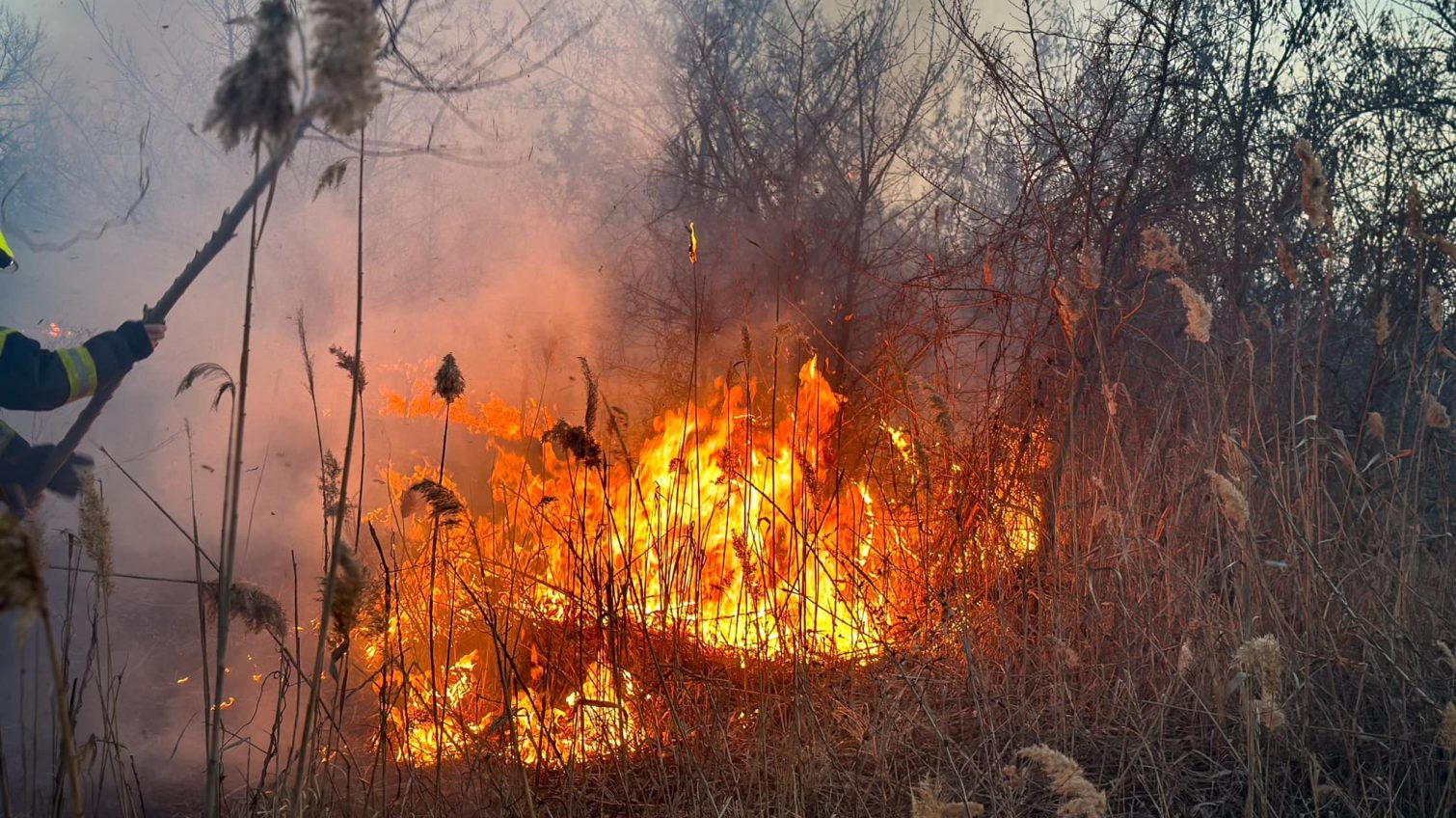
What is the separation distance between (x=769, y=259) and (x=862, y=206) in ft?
2.62

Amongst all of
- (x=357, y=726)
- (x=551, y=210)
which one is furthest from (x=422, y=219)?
(x=357, y=726)

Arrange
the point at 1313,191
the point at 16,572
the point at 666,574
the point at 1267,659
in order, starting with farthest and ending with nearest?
the point at 666,574
the point at 1313,191
the point at 1267,659
the point at 16,572

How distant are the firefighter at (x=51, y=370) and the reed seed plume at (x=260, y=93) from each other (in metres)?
3.35

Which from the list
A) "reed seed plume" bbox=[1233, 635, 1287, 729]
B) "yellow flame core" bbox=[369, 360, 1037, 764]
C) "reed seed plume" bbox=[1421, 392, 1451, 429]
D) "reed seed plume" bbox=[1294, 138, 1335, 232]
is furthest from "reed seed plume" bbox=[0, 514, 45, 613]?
"reed seed plume" bbox=[1421, 392, 1451, 429]

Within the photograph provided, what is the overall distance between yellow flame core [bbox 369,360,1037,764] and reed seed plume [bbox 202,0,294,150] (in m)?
1.63

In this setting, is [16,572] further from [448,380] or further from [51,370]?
[51,370]

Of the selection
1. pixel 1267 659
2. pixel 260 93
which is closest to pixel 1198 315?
pixel 1267 659

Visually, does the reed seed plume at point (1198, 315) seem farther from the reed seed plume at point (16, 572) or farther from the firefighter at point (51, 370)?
the firefighter at point (51, 370)

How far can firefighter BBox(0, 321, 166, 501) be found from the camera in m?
3.69

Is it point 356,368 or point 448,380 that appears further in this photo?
point 448,380

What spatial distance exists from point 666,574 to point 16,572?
2267mm

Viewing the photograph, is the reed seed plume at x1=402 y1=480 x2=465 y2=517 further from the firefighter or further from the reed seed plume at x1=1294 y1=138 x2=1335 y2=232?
the firefighter

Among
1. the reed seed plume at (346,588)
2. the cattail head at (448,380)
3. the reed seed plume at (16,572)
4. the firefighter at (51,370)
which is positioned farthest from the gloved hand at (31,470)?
the reed seed plume at (16,572)

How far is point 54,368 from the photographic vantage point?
369 cm
